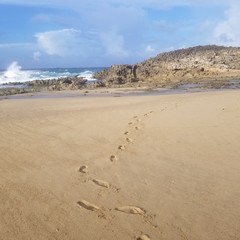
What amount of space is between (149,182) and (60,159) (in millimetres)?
1797

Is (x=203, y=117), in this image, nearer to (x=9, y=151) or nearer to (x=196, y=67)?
(x=9, y=151)

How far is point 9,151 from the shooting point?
22.1ft

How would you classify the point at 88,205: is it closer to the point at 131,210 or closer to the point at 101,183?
the point at 131,210

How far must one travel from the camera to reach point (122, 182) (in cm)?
503

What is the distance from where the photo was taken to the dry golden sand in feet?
12.3

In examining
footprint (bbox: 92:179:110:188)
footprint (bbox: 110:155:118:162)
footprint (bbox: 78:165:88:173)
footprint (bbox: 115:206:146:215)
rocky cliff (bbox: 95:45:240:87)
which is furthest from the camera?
rocky cliff (bbox: 95:45:240:87)

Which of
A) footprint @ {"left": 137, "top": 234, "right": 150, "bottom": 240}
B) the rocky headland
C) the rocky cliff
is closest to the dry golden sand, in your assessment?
footprint @ {"left": 137, "top": 234, "right": 150, "bottom": 240}

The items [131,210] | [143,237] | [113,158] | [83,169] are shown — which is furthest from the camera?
[113,158]

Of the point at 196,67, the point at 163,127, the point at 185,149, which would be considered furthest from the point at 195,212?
the point at 196,67

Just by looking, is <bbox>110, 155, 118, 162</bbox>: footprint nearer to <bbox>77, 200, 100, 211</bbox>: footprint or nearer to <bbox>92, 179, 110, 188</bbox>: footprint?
<bbox>92, 179, 110, 188</bbox>: footprint

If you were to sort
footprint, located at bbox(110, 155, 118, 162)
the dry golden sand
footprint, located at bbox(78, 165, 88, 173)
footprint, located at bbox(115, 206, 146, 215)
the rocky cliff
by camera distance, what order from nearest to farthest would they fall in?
the dry golden sand < footprint, located at bbox(115, 206, 146, 215) < footprint, located at bbox(78, 165, 88, 173) < footprint, located at bbox(110, 155, 118, 162) < the rocky cliff

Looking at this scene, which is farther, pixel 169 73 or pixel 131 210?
pixel 169 73

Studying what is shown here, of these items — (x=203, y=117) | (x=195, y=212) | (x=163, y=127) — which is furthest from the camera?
(x=203, y=117)

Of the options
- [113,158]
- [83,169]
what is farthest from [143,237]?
[113,158]
